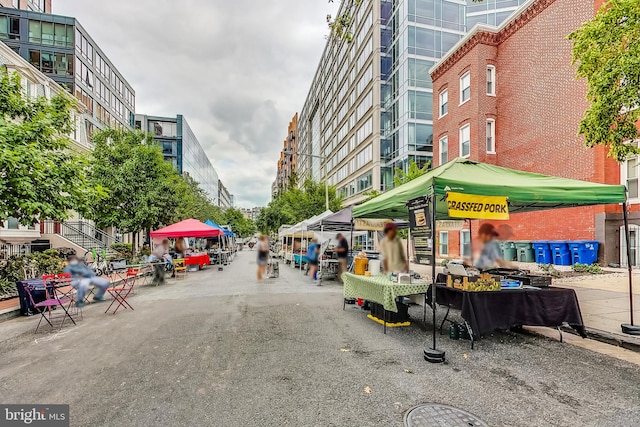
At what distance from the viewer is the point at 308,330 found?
830 centimetres

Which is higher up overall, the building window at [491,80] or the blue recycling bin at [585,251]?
the building window at [491,80]

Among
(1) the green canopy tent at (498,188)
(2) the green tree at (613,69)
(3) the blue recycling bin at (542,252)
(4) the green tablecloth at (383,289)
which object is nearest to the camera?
(1) the green canopy tent at (498,188)

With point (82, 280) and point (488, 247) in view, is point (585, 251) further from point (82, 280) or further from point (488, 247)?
point (82, 280)

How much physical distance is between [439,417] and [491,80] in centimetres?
2716

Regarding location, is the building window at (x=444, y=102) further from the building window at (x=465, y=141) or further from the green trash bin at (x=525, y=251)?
the green trash bin at (x=525, y=251)

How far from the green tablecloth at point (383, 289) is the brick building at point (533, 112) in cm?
796

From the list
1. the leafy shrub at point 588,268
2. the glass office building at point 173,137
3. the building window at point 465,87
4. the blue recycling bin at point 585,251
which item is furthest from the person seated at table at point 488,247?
the glass office building at point 173,137

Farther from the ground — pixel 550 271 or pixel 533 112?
pixel 533 112

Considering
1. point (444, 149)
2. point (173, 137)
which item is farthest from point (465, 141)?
point (173, 137)

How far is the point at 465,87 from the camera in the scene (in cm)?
2681

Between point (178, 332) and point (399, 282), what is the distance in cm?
538

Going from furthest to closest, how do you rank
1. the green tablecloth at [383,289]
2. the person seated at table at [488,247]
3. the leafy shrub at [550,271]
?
the leafy shrub at [550,271], the green tablecloth at [383,289], the person seated at table at [488,247]

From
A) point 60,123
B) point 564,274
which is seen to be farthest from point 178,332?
point 564,274

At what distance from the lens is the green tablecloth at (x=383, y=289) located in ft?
25.3
